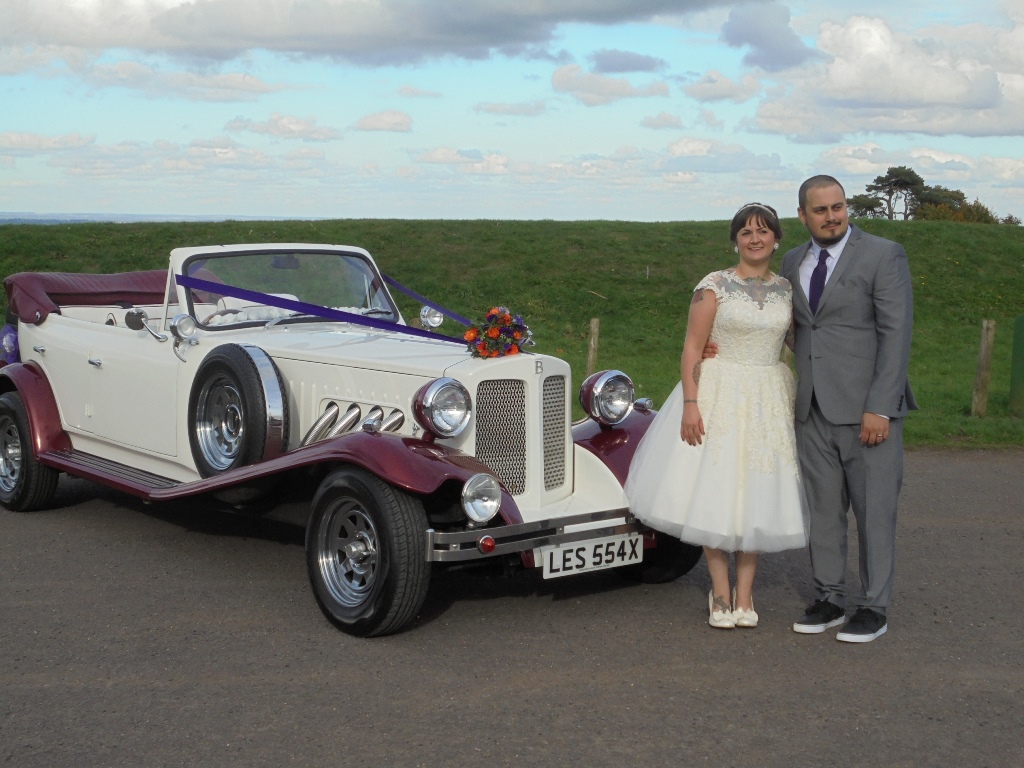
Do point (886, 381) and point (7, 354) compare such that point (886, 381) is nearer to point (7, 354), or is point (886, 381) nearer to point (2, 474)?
point (2, 474)

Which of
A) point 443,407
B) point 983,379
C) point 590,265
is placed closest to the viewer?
point 443,407

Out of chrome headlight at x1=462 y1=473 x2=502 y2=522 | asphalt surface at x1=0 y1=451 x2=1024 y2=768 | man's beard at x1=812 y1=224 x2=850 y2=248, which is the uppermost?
man's beard at x1=812 y1=224 x2=850 y2=248

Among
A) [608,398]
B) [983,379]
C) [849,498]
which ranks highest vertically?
[608,398]

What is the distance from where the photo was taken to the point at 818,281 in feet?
17.4

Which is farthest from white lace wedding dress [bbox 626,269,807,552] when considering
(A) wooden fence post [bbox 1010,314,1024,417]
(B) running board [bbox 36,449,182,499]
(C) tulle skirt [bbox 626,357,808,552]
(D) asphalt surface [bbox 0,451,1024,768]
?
(A) wooden fence post [bbox 1010,314,1024,417]

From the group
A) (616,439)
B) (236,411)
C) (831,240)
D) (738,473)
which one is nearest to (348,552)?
(236,411)

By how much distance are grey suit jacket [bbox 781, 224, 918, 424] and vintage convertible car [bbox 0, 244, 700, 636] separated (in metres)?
1.23

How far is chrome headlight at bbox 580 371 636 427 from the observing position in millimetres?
6715

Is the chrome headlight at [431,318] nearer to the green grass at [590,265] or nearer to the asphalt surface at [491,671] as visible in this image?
the asphalt surface at [491,671]

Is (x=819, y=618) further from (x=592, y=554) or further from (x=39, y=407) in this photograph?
(x=39, y=407)

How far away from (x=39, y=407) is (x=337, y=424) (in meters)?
3.14

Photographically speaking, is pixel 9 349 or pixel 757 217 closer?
pixel 757 217

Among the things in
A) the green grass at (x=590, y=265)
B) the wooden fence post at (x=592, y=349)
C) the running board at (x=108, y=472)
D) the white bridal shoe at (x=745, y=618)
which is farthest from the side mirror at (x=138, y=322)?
the green grass at (x=590, y=265)

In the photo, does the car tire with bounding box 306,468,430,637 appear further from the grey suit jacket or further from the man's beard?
the man's beard
